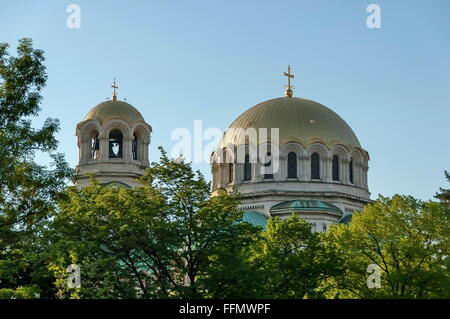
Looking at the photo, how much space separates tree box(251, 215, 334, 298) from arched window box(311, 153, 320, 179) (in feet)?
106

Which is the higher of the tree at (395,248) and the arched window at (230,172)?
the arched window at (230,172)

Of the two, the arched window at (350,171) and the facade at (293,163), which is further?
the arched window at (350,171)

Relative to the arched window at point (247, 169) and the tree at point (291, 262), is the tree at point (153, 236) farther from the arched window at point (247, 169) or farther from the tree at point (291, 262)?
the arched window at point (247, 169)

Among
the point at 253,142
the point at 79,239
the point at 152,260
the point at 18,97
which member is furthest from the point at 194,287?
the point at 253,142

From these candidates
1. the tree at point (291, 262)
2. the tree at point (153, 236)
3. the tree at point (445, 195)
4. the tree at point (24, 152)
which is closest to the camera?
the tree at point (24, 152)

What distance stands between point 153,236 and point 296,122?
4111 cm

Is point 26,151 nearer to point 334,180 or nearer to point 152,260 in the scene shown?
point 152,260

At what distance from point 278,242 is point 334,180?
111ft

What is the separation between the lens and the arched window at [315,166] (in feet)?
252

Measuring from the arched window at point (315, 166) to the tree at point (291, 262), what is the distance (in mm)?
32205

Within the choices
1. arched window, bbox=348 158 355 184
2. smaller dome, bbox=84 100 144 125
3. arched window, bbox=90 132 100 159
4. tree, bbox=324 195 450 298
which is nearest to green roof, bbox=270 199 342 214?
arched window, bbox=348 158 355 184

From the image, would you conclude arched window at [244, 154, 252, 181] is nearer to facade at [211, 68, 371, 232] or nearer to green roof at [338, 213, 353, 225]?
facade at [211, 68, 371, 232]

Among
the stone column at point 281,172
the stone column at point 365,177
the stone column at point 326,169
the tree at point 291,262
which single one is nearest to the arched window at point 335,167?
the stone column at point 326,169
